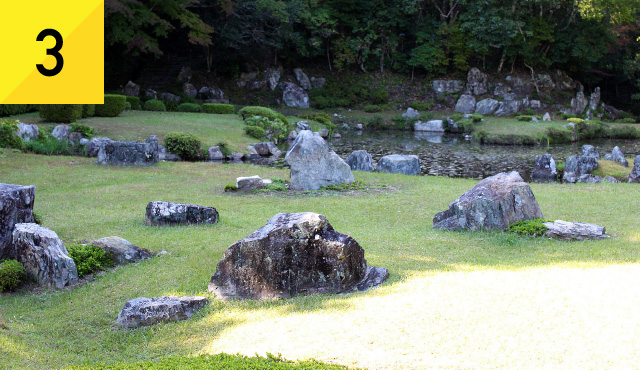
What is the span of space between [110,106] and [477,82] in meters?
29.0

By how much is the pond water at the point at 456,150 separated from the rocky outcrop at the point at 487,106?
750cm

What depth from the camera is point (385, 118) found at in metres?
38.9

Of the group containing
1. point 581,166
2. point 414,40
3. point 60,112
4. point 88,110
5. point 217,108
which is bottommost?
point 581,166

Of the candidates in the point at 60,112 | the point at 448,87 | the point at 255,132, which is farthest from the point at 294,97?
the point at 60,112

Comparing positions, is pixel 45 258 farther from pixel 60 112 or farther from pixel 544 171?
pixel 60 112

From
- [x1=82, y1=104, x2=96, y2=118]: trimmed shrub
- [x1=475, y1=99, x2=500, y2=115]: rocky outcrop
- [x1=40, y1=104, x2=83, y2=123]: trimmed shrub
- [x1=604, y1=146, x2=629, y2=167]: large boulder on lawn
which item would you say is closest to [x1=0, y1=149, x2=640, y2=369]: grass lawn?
[x1=604, y1=146, x2=629, y2=167]: large boulder on lawn

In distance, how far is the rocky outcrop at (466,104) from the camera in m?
41.7

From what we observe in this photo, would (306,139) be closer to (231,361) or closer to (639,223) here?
(639,223)

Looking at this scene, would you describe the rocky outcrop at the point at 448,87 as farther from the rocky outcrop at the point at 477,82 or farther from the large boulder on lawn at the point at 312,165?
the large boulder on lawn at the point at 312,165

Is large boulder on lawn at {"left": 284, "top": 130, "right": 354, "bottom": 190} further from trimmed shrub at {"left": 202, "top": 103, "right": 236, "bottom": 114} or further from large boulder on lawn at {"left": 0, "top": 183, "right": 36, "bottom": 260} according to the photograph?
trimmed shrub at {"left": 202, "top": 103, "right": 236, "bottom": 114}

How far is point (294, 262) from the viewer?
6133 mm

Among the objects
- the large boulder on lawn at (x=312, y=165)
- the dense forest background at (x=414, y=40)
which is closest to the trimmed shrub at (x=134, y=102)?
the dense forest background at (x=414, y=40)

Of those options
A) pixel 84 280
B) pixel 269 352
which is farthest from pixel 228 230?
pixel 269 352

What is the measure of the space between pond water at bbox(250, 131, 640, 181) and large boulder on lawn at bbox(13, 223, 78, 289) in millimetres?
14626
